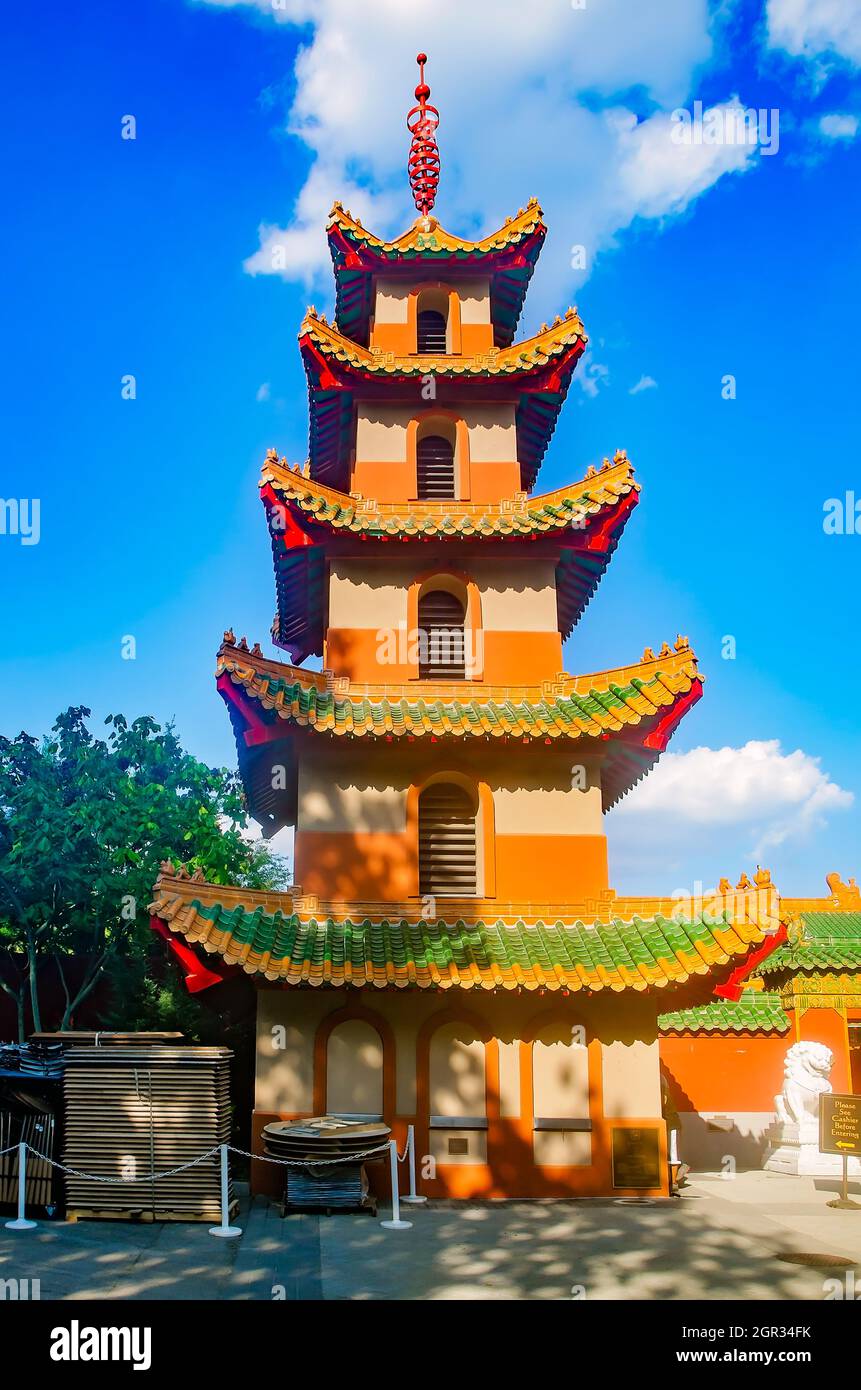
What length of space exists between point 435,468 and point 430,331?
3566 millimetres

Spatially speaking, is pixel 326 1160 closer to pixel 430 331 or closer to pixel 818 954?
pixel 818 954

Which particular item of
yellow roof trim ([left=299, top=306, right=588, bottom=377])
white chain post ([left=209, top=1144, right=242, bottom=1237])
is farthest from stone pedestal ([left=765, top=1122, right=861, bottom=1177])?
yellow roof trim ([left=299, top=306, right=588, bottom=377])

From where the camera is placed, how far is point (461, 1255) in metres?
10.6

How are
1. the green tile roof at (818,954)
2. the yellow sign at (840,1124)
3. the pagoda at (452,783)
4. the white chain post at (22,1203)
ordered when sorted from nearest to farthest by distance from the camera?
the white chain post at (22,1203), the pagoda at (452,783), the yellow sign at (840,1124), the green tile roof at (818,954)

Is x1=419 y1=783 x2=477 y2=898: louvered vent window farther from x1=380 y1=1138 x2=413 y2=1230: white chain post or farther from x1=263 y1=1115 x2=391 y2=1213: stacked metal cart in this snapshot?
x1=380 y1=1138 x2=413 y2=1230: white chain post

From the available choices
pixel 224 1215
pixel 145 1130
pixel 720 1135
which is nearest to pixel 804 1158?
pixel 720 1135

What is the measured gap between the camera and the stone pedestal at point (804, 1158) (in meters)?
18.7

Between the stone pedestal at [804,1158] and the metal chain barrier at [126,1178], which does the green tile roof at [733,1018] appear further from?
the metal chain barrier at [126,1178]

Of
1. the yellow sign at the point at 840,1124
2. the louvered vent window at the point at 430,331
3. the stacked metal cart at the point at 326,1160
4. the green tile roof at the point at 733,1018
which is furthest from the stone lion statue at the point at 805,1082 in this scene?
the louvered vent window at the point at 430,331

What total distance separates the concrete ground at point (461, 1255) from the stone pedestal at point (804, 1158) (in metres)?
5.21

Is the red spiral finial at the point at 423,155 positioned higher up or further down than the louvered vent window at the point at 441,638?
higher up

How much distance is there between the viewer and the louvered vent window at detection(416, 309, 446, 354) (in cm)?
2039

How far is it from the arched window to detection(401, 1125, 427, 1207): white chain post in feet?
36.5

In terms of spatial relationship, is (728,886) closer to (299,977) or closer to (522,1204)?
(522,1204)
